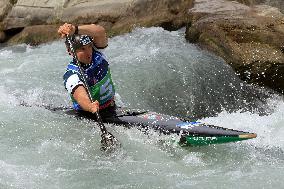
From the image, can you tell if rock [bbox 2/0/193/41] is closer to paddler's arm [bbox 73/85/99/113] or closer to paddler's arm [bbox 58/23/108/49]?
paddler's arm [bbox 58/23/108/49]

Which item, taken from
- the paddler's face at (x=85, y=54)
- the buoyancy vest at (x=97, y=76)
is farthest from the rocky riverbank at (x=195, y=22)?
the paddler's face at (x=85, y=54)

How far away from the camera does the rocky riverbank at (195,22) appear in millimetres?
8227

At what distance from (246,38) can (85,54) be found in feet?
12.7

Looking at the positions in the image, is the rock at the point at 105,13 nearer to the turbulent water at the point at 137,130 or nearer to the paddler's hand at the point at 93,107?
the turbulent water at the point at 137,130

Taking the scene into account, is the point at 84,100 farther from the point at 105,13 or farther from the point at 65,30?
the point at 105,13

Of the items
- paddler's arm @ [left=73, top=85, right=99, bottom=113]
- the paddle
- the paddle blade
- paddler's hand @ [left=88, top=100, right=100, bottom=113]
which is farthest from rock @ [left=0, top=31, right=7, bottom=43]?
the paddle blade

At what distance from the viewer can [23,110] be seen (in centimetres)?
679

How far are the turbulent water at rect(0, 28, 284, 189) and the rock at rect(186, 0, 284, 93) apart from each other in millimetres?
208

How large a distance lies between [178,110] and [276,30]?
2524 millimetres

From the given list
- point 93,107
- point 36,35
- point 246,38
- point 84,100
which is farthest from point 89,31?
point 36,35

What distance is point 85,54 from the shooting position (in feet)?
18.9

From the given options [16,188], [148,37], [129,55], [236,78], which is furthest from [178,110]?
[16,188]

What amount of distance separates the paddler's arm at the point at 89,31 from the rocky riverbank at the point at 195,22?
10.4ft

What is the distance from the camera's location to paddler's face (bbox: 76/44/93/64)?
18.8ft
